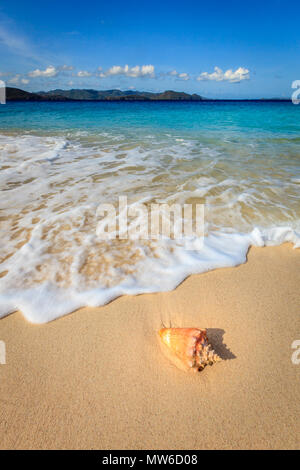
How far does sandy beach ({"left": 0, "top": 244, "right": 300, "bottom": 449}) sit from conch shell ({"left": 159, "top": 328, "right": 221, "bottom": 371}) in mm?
100

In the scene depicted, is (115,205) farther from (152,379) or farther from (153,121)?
(153,121)

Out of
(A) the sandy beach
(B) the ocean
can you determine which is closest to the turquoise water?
(B) the ocean

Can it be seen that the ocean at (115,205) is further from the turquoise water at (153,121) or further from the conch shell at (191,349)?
the turquoise water at (153,121)

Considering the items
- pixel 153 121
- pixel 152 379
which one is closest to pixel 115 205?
pixel 152 379

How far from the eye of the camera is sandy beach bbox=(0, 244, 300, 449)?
4.43 feet

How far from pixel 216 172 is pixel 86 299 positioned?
461 cm

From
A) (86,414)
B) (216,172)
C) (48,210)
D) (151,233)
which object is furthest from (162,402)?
(216,172)

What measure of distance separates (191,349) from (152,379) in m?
0.36

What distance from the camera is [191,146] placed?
8859 mm

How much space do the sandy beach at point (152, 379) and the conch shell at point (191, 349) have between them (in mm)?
100

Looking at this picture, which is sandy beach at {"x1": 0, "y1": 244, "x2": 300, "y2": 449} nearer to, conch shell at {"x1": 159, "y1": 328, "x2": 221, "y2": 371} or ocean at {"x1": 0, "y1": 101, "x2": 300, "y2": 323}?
conch shell at {"x1": 159, "y1": 328, "x2": 221, "y2": 371}

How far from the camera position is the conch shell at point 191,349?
1510 mm

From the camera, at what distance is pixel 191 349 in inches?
59.5

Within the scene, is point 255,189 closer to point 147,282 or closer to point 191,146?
point 147,282
